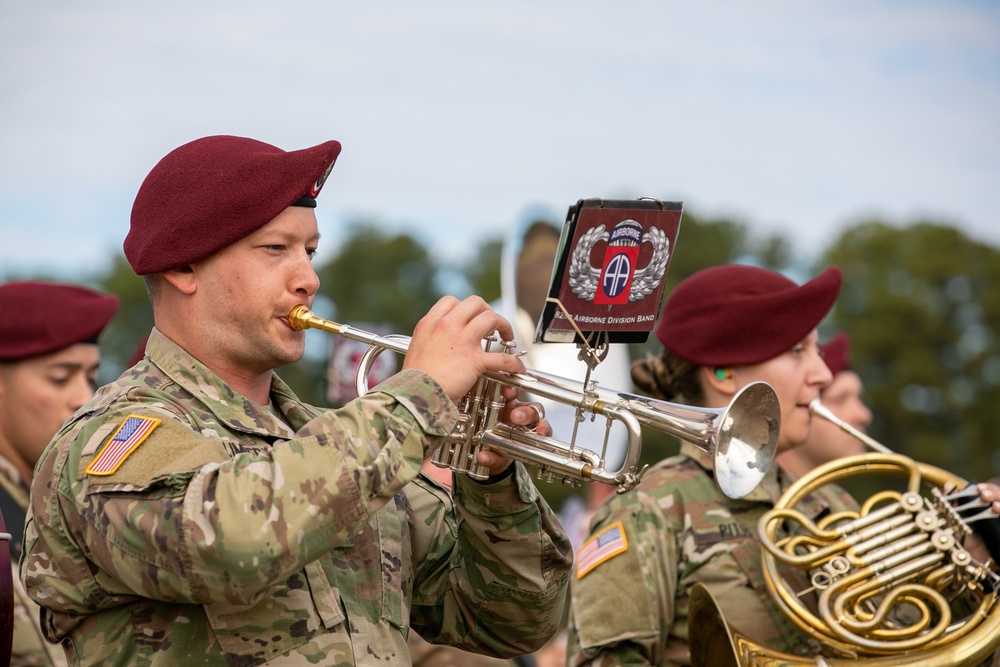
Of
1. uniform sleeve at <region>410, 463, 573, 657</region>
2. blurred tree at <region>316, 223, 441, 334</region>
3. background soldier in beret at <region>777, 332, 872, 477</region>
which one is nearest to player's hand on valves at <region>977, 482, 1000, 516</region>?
background soldier in beret at <region>777, 332, 872, 477</region>

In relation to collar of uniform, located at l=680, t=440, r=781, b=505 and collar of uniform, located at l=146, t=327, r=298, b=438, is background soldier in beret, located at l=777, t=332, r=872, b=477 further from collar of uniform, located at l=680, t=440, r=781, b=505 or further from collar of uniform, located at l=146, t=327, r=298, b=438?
collar of uniform, located at l=146, t=327, r=298, b=438

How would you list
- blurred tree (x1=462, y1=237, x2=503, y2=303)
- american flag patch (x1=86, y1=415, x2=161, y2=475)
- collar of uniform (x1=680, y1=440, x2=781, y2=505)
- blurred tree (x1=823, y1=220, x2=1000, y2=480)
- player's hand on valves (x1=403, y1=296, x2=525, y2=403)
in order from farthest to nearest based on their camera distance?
1. blurred tree (x1=462, y1=237, x2=503, y2=303)
2. blurred tree (x1=823, y1=220, x2=1000, y2=480)
3. collar of uniform (x1=680, y1=440, x2=781, y2=505)
4. player's hand on valves (x1=403, y1=296, x2=525, y2=403)
5. american flag patch (x1=86, y1=415, x2=161, y2=475)

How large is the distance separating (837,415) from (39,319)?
13.2 ft

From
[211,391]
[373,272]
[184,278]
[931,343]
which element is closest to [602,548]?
[211,391]

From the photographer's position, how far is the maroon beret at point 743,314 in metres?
4.79

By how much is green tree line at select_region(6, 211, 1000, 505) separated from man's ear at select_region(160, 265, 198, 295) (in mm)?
28970

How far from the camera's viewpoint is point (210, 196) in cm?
318

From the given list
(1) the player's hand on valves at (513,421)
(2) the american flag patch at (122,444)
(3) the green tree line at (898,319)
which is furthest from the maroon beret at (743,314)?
(3) the green tree line at (898,319)

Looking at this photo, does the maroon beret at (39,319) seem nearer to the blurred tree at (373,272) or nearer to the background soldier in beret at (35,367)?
the background soldier in beret at (35,367)

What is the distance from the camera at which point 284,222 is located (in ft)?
10.7

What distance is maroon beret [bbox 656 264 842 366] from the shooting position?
Result: 479 centimetres

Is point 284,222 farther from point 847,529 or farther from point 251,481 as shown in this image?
point 847,529

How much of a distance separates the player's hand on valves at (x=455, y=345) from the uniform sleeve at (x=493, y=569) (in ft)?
1.71

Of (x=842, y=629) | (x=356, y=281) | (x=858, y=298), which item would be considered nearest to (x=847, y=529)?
(x=842, y=629)
